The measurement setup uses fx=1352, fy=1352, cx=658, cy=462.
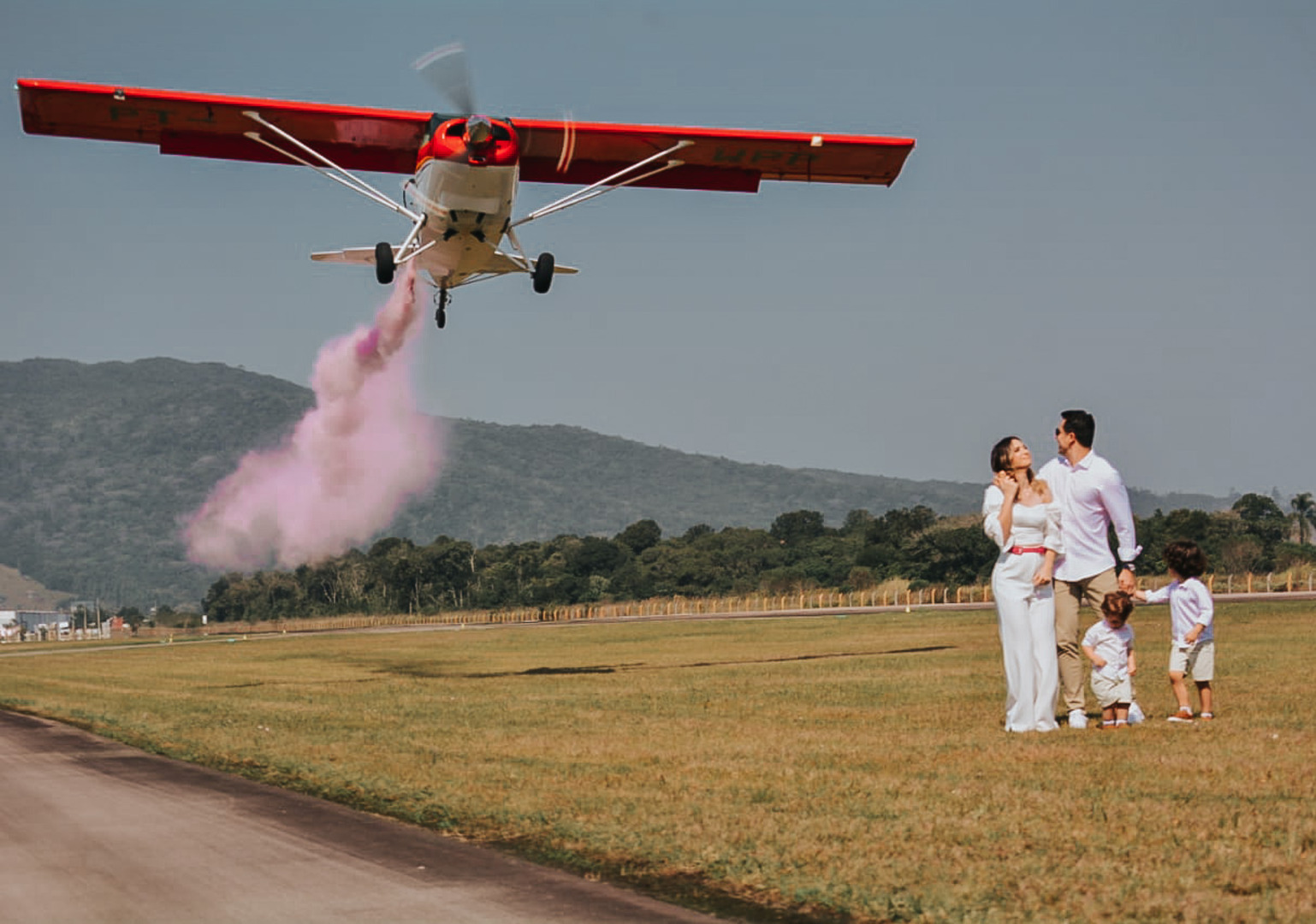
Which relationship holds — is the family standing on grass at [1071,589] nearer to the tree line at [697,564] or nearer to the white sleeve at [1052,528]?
the white sleeve at [1052,528]

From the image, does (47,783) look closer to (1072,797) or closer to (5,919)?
(5,919)

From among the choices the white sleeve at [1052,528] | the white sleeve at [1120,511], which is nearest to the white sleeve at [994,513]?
the white sleeve at [1052,528]

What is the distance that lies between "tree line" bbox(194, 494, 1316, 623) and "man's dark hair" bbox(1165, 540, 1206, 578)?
82710 mm

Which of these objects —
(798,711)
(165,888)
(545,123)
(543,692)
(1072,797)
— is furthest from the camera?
(545,123)

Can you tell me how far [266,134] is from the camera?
31.5 meters

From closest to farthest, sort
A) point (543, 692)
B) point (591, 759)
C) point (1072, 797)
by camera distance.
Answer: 1. point (1072, 797)
2. point (591, 759)
3. point (543, 692)

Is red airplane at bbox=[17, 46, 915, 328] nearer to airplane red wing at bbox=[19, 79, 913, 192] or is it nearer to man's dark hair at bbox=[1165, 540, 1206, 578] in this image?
airplane red wing at bbox=[19, 79, 913, 192]

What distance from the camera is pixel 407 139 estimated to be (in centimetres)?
3156

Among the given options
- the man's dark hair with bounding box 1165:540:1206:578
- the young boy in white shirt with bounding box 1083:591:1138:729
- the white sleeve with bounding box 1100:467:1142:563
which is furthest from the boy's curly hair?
the man's dark hair with bounding box 1165:540:1206:578

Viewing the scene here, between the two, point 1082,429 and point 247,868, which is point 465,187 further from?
point 247,868

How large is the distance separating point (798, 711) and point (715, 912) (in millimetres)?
8840

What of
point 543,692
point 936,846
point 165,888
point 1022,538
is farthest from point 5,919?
point 543,692

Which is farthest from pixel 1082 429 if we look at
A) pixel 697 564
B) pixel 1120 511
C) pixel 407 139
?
pixel 697 564

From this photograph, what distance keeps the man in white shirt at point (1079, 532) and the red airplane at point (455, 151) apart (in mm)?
17863
